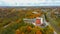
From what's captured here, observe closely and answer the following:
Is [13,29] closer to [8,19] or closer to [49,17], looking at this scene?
[8,19]

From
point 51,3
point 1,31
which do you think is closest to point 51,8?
point 51,3

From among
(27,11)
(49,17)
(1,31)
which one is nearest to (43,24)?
(49,17)

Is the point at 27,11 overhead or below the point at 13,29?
overhead

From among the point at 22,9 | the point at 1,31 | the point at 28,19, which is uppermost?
the point at 22,9

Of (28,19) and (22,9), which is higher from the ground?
(22,9)

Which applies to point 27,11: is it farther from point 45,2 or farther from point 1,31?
point 1,31

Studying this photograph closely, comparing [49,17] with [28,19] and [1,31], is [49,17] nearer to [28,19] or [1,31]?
[28,19]

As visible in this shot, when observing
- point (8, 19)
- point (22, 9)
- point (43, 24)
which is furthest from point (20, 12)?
point (43, 24)
